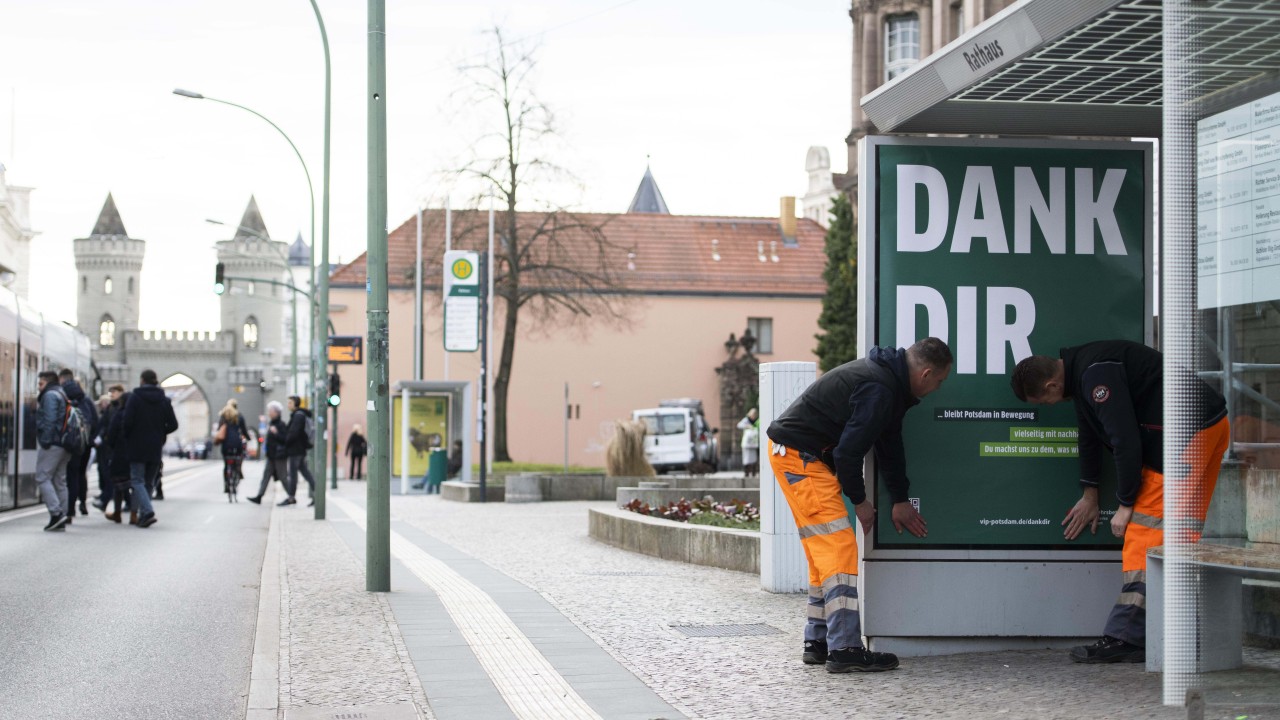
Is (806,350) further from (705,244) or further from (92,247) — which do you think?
(92,247)

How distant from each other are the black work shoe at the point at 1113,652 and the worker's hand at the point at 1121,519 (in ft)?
1.80

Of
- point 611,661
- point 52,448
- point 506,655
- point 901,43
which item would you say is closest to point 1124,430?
point 611,661

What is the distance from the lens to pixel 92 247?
148 meters

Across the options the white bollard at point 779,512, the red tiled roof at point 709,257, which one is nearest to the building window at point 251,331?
the red tiled roof at point 709,257

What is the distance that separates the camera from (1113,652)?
23.8 feet

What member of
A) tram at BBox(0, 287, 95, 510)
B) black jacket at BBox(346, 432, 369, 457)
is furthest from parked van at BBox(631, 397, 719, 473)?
tram at BBox(0, 287, 95, 510)

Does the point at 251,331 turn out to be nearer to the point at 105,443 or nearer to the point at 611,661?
the point at 105,443

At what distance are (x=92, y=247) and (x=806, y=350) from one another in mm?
101958

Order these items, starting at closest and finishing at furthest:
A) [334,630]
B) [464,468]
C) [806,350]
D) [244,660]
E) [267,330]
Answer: [244,660]
[334,630]
[464,468]
[806,350]
[267,330]

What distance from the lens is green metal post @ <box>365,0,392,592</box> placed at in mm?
10844

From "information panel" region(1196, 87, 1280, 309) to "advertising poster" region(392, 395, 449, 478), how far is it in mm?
29917

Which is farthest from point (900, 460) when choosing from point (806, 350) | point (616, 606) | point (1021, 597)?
point (806, 350)

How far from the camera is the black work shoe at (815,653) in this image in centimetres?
750

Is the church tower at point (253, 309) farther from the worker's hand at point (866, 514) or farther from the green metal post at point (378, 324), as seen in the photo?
the worker's hand at point (866, 514)
